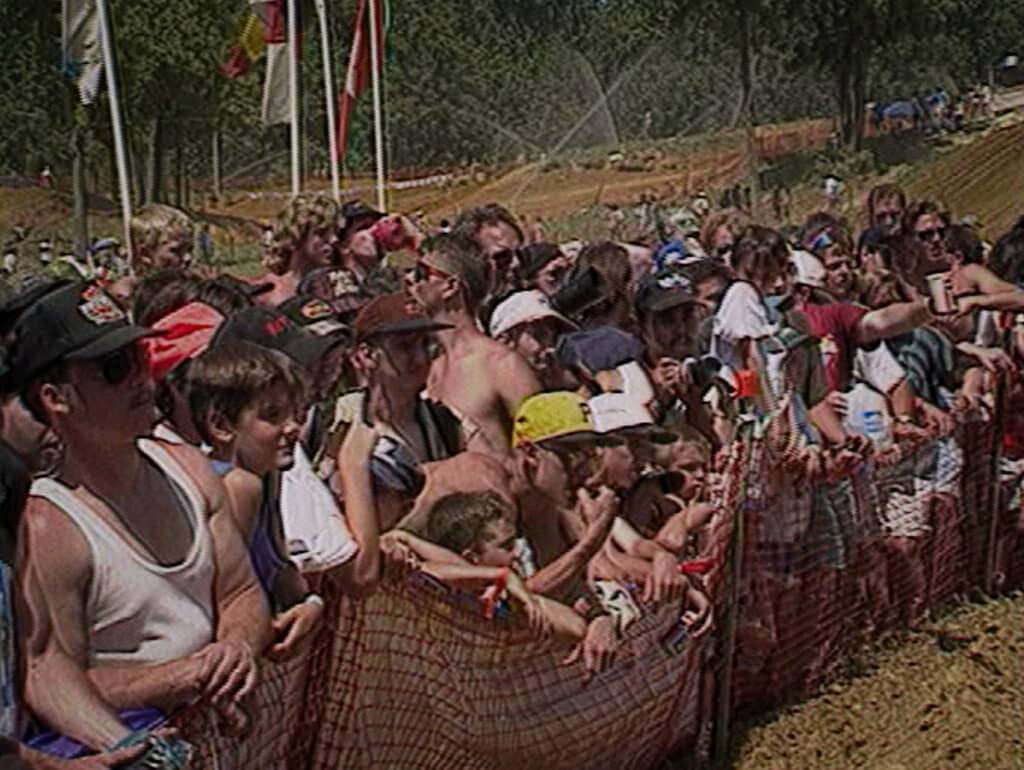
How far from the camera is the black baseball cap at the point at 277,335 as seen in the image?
210 inches

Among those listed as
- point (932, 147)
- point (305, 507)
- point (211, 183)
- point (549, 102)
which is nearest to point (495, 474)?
point (305, 507)

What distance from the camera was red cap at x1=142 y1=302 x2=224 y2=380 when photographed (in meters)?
5.40

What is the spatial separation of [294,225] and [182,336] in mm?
3187

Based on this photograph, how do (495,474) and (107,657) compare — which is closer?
(107,657)

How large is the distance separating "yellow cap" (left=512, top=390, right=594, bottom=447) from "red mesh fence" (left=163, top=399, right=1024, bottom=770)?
63cm

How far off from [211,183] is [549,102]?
16.8 m

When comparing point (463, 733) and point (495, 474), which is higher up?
point (495, 474)

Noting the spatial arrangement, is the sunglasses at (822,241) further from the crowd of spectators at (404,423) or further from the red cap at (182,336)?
the red cap at (182,336)

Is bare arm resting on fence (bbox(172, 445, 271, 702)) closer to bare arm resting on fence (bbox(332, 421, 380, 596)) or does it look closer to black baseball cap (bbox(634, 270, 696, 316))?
bare arm resting on fence (bbox(332, 421, 380, 596))

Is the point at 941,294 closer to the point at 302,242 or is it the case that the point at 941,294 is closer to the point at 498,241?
the point at 498,241

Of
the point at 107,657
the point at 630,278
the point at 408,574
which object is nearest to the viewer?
the point at 107,657

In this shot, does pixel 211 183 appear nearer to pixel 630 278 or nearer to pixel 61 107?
pixel 61 107

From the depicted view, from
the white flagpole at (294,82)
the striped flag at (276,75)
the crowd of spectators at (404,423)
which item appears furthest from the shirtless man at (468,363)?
the striped flag at (276,75)

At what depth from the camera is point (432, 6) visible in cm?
9388
